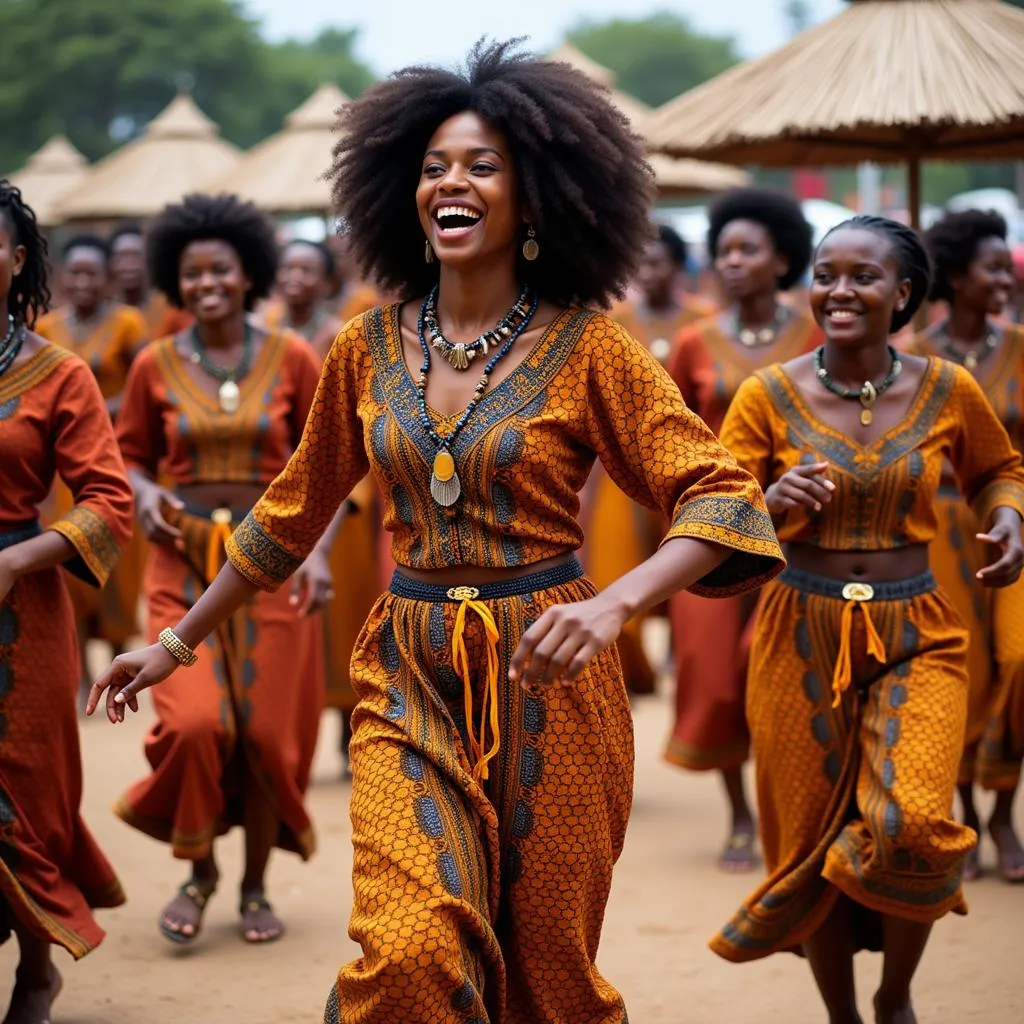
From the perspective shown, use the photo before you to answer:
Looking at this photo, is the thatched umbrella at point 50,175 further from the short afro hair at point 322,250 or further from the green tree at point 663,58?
the green tree at point 663,58

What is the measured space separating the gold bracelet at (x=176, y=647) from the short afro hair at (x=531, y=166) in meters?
1.05

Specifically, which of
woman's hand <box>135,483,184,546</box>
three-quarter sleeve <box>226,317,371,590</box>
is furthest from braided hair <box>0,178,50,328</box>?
three-quarter sleeve <box>226,317,371,590</box>

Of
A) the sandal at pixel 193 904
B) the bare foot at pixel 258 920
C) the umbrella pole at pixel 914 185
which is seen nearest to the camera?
the sandal at pixel 193 904

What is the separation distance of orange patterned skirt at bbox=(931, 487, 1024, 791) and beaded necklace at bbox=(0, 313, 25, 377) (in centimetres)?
348

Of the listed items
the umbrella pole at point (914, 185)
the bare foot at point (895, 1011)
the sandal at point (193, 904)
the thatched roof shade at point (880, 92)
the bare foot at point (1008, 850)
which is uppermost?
the thatched roof shade at point (880, 92)

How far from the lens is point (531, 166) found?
4.50 meters

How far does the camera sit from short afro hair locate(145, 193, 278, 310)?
7.35 metres

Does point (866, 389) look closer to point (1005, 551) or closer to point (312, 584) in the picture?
point (1005, 551)

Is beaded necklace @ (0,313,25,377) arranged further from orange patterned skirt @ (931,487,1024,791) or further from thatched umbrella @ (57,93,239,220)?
thatched umbrella @ (57,93,239,220)

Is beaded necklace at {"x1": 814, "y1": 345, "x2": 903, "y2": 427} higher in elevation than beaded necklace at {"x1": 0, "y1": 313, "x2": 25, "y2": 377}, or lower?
lower

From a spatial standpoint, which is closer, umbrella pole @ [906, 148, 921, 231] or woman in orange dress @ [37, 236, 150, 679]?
umbrella pole @ [906, 148, 921, 231]

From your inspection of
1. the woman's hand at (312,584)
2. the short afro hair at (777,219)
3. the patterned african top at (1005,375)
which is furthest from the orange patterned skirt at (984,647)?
the woman's hand at (312,584)

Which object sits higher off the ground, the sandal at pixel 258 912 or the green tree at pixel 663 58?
the green tree at pixel 663 58

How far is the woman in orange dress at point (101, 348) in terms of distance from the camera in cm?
1123
